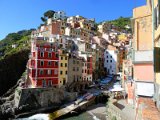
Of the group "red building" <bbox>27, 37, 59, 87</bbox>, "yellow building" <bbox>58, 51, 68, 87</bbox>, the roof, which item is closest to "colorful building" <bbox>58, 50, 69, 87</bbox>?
"yellow building" <bbox>58, 51, 68, 87</bbox>

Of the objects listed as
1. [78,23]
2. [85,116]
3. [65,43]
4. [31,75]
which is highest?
[78,23]

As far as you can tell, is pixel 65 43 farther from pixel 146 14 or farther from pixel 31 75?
pixel 146 14

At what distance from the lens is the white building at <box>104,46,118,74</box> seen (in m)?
78.1

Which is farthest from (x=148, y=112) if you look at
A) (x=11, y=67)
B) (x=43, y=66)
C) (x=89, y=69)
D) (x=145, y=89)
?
(x=11, y=67)

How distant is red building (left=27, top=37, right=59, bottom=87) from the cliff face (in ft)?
38.4

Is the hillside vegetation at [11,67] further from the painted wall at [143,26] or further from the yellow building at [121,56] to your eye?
the painted wall at [143,26]

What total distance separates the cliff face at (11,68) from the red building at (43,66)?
11.7 m

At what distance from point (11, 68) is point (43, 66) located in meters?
15.9

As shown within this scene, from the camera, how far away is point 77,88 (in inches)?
2347

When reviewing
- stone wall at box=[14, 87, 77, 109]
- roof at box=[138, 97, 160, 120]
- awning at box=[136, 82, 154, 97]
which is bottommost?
stone wall at box=[14, 87, 77, 109]

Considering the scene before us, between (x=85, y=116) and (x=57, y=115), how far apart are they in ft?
17.5

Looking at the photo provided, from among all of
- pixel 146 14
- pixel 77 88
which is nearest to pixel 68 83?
pixel 77 88

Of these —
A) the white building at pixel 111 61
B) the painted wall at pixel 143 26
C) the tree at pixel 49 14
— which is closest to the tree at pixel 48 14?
the tree at pixel 49 14

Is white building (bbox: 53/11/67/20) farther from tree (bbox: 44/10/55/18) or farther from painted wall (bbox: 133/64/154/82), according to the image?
painted wall (bbox: 133/64/154/82)
